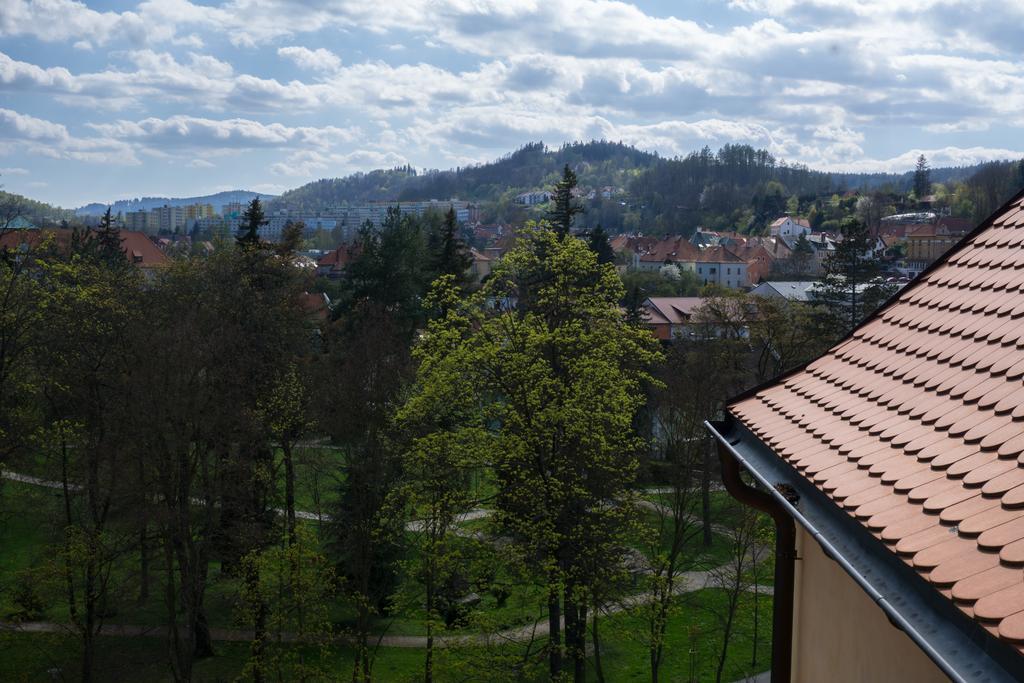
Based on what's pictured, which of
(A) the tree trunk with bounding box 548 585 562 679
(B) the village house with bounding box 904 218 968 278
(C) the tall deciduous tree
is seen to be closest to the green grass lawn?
(A) the tree trunk with bounding box 548 585 562 679

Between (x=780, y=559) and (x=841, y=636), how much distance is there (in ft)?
3.08

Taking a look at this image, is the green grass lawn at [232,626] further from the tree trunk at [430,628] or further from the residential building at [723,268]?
the residential building at [723,268]

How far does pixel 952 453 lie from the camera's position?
2.97m

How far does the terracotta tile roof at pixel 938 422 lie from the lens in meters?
2.37

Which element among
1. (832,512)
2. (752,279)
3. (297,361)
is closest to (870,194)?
(752,279)

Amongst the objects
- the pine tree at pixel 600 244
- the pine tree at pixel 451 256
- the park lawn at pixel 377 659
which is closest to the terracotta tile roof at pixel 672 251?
the pine tree at pixel 600 244

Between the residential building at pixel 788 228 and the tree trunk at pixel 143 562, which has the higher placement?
the residential building at pixel 788 228

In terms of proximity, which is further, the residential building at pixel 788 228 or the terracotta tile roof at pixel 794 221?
the terracotta tile roof at pixel 794 221

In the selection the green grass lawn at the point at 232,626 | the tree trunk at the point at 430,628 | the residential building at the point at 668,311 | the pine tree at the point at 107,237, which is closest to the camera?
the tree trunk at the point at 430,628

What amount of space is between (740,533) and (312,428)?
11.6 meters

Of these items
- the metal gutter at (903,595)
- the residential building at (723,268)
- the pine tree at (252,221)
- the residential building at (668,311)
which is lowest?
the residential building at (668,311)

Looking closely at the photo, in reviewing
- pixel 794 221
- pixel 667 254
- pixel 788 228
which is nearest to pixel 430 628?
pixel 667 254

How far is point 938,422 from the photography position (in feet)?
10.7

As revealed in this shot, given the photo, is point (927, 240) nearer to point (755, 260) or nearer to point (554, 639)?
point (755, 260)
